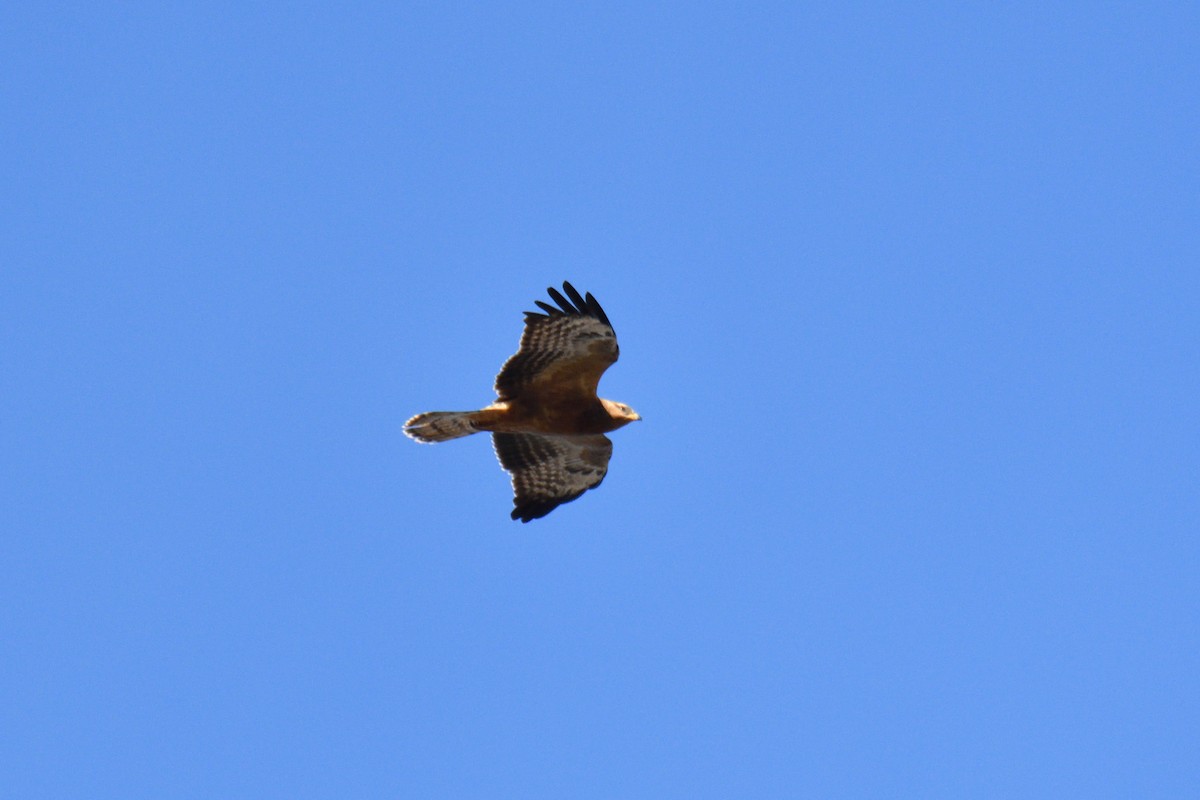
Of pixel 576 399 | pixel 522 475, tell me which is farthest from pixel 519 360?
pixel 522 475

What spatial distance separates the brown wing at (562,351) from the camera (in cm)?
1372

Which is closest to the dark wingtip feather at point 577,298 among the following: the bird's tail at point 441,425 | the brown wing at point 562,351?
the brown wing at point 562,351

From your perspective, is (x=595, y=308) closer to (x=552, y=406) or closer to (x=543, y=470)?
(x=552, y=406)

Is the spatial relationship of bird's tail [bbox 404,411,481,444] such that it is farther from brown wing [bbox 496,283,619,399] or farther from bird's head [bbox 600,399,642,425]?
bird's head [bbox 600,399,642,425]

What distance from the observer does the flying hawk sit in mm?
13766

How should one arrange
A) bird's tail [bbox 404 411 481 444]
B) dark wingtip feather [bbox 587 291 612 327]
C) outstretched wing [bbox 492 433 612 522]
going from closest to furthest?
dark wingtip feather [bbox 587 291 612 327] < bird's tail [bbox 404 411 481 444] < outstretched wing [bbox 492 433 612 522]

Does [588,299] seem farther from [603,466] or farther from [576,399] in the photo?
[603,466]

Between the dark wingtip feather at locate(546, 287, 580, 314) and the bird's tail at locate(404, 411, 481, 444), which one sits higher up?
the dark wingtip feather at locate(546, 287, 580, 314)

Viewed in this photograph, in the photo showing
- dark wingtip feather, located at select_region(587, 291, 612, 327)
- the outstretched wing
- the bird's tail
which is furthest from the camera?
the outstretched wing

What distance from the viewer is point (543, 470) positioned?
1513cm

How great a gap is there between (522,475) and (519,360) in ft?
5.32

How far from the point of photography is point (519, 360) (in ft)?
45.8

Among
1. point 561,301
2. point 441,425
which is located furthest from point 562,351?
point 441,425

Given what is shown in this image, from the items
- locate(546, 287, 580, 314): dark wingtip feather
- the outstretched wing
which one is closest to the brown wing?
locate(546, 287, 580, 314): dark wingtip feather
